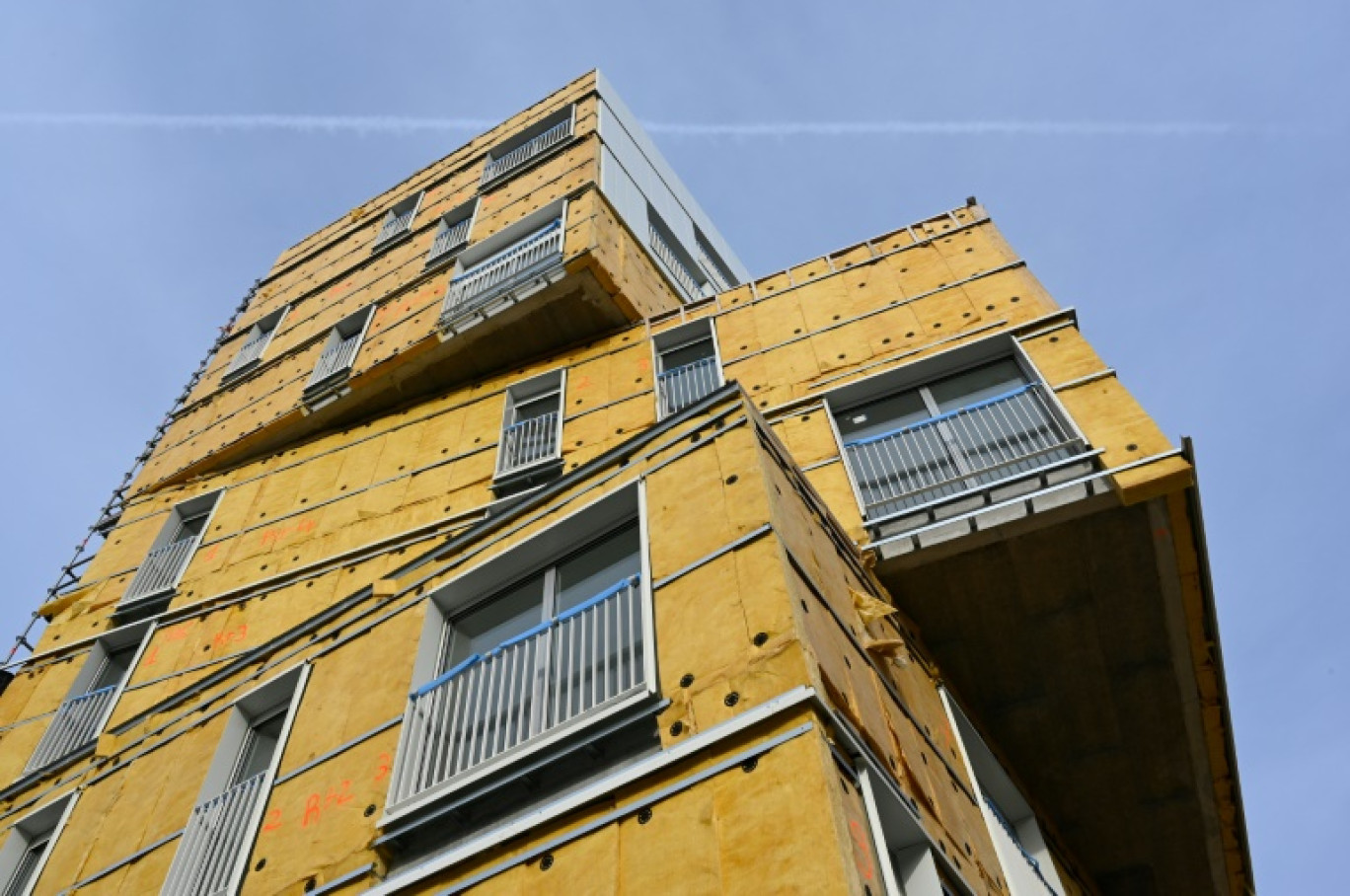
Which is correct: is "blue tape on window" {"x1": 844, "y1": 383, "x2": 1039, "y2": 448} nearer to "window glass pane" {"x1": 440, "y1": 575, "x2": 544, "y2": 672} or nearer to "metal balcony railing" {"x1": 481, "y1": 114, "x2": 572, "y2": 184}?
"window glass pane" {"x1": 440, "y1": 575, "x2": 544, "y2": 672}

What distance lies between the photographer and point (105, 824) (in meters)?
9.02

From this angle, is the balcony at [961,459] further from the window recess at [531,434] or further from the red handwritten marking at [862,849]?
the red handwritten marking at [862,849]

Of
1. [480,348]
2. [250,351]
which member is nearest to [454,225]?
[250,351]

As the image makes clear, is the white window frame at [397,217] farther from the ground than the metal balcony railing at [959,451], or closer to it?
farther from the ground

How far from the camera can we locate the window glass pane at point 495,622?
8.19 m

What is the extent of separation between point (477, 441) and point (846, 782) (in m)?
11.2

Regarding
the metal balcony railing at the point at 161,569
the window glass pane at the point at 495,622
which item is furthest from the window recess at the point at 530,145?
the window glass pane at the point at 495,622

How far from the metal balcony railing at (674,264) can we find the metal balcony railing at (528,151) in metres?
3.55

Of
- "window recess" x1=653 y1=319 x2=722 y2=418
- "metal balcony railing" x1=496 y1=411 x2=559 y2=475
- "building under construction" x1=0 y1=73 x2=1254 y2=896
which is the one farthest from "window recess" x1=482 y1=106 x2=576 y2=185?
"metal balcony railing" x1=496 y1=411 x2=559 y2=475

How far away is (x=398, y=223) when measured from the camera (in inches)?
993

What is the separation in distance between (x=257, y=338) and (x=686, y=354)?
1356 cm

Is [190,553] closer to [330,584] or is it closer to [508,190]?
[330,584]

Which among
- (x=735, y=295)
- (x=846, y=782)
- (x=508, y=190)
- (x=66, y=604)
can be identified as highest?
(x=508, y=190)

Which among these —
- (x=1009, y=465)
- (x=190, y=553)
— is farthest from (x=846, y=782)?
(x=190, y=553)
